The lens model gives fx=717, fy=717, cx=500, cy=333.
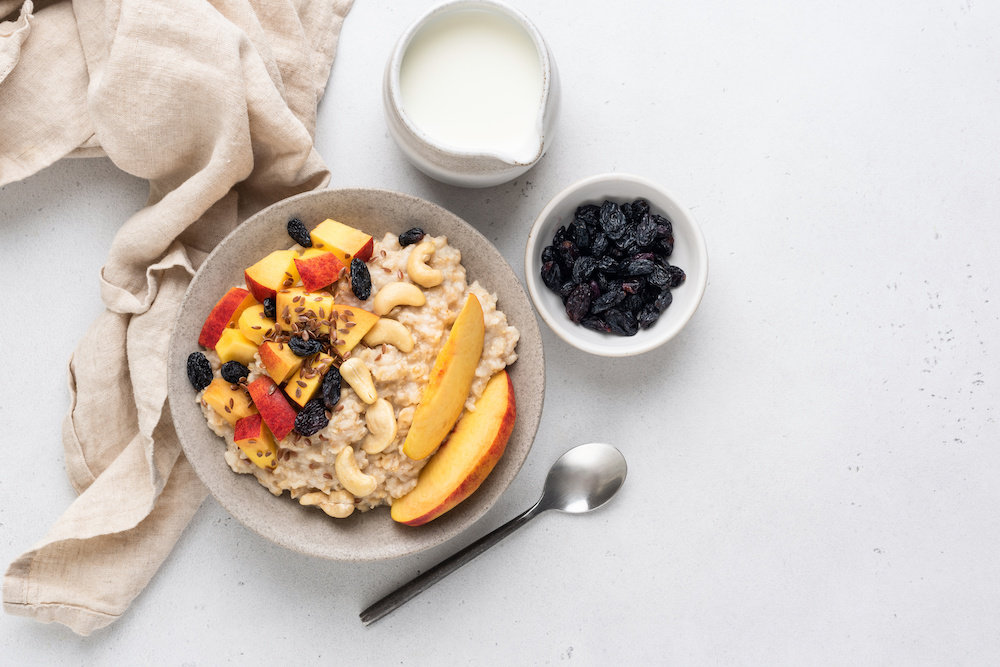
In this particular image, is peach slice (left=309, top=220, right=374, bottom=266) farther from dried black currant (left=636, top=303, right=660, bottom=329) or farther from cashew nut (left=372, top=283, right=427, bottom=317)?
dried black currant (left=636, top=303, right=660, bottom=329)

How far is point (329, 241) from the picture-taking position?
1.44 meters

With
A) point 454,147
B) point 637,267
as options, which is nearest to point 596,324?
point 637,267

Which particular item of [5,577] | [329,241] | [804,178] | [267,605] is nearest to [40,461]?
[5,577]

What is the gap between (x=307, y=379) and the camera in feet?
4.49

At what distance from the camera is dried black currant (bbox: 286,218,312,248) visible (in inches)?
58.9

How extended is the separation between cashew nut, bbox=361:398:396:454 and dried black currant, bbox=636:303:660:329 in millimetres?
618

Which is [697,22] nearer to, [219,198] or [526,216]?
[526,216]

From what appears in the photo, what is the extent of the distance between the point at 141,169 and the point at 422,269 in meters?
0.69

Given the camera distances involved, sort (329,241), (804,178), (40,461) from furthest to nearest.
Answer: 1. (804,178)
2. (40,461)
3. (329,241)

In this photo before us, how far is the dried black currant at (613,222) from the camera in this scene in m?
1.63

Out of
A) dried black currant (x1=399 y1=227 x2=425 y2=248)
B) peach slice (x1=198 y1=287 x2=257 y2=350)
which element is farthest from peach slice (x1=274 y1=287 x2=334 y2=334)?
dried black currant (x1=399 y1=227 x2=425 y2=248)

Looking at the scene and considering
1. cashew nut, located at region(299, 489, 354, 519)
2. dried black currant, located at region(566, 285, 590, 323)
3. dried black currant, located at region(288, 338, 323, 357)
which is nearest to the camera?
dried black currant, located at region(288, 338, 323, 357)

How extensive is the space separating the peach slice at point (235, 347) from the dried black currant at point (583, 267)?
2.33 feet

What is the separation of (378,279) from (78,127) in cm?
81
